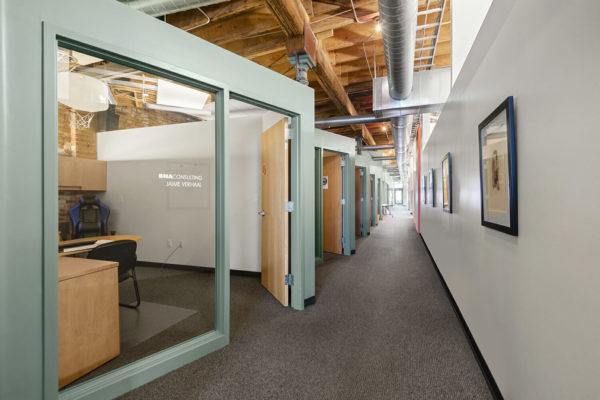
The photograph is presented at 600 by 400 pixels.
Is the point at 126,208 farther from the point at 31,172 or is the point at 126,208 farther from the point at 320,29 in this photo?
the point at 320,29

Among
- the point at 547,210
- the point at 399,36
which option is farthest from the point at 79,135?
the point at 399,36

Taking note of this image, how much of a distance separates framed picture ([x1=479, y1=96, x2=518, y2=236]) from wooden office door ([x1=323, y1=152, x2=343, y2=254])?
3645mm

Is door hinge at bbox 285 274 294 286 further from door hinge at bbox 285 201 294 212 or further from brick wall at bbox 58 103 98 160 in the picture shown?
brick wall at bbox 58 103 98 160

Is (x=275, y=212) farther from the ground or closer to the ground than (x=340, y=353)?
farther from the ground

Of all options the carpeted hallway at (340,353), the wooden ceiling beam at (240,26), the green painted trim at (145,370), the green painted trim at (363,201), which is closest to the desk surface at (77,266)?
the green painted trim at (145,370)

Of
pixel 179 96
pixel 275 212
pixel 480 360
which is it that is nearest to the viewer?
pixel 480 360

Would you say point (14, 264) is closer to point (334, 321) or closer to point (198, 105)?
point (198, 105)

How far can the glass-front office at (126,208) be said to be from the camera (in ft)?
5.33

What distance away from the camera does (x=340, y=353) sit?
6.67ft

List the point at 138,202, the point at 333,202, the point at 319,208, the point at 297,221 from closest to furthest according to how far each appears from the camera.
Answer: the point at 138,202 → the point at 297,221 → the point at 319,208 → the point at 333,202

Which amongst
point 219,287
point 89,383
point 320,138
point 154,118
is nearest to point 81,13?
point 154,118

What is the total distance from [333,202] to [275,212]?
2602mm

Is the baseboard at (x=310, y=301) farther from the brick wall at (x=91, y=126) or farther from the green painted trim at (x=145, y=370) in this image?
the brick wall at (x=91, y=126)

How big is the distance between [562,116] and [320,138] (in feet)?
12.5
